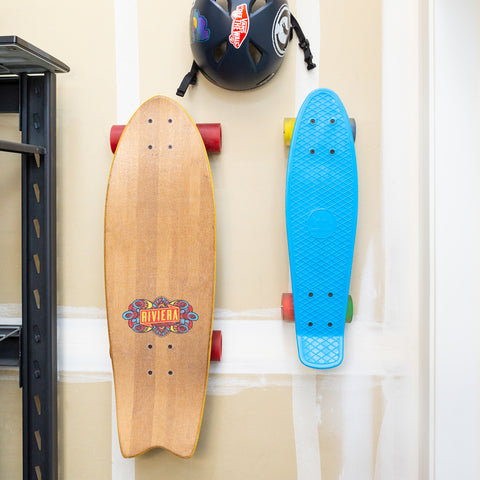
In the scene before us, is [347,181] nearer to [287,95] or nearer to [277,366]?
[287,95]

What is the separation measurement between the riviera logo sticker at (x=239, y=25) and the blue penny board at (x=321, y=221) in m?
0.24

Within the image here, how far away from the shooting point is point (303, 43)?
112 cm

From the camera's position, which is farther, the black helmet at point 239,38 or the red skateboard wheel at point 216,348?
the red skateboard wheel at point 216,348

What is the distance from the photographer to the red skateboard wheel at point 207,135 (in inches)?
43.3

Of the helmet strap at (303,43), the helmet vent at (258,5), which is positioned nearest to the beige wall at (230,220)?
the helmet strap at (303,43)

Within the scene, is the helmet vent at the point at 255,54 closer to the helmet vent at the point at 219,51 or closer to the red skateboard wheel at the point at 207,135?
the helmet vent at the point at 219,51

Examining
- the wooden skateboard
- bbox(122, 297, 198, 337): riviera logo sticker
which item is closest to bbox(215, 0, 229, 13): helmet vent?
the wooden skateboard

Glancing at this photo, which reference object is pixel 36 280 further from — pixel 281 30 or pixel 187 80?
pixel 281 30

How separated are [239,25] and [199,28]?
0.35 ft

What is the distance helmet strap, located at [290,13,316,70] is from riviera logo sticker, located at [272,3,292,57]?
0.14 feet

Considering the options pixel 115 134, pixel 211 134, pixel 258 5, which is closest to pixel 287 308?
pixel 211 134

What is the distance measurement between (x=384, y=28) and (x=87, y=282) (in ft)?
3.75

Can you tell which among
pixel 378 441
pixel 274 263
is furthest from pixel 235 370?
pixel 378 441

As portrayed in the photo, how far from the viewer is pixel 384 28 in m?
1.13
